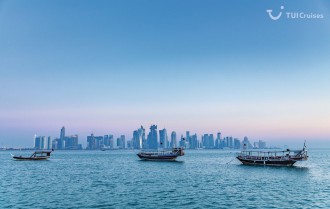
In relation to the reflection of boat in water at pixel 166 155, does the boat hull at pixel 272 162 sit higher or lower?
lower

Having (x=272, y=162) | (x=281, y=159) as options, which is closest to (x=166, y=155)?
(x=272, y=162)

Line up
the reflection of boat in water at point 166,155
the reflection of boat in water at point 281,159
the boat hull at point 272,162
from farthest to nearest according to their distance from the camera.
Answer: the reflection of boat in water at point 166,155 < the boat hull at point 272,162 < the reflection of boat in water at point 281,159

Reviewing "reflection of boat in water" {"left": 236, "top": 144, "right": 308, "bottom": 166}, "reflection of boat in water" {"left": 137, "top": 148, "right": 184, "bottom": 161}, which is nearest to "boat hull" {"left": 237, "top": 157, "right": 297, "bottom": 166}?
"reflection of boat in water" {"left": 236, "top": 144, "right": 308, "bottom": 166}

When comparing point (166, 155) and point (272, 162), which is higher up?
point (166, 155)

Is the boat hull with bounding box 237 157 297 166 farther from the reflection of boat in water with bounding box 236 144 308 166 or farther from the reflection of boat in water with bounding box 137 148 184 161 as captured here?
the reflection of boat in water with bounding box 137 148 184 161

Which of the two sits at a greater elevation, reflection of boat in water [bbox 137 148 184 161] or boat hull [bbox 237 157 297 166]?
reflection of boat in water [bbox 137 148 184 161]

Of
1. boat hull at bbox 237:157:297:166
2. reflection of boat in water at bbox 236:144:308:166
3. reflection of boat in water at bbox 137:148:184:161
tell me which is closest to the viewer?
reflection of boat in water at bbox 236:144:308:166

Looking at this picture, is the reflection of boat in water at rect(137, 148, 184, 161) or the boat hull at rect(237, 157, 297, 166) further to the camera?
the reflection of boat in water at rect(137, 148, 184, 161)

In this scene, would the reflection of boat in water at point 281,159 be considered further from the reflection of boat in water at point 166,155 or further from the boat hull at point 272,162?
the reflection of boat in water at point 166,155

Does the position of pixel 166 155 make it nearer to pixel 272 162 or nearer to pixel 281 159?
pixel 272 162

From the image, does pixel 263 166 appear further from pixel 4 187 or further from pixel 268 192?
pixel 4 187

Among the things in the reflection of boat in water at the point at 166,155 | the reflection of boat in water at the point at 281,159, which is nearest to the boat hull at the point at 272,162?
the reflection of boat in water at the point at 281,159

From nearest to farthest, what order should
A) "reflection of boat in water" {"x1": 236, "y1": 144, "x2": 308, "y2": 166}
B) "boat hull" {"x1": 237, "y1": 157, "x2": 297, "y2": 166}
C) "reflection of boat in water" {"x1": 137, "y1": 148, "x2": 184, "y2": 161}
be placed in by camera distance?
"reflection of boat in water" {"x1": 236, "y1": 144, "x2": 308, "y2": 166}
"boat hull" {"x1": 237, "y1": 157, "x2": 297, "y2": 166}
"reflection of boat in water" {"x1": 137, "y1": 148, "x2": 184, "y2": 161}

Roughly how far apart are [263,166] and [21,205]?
68078mm
